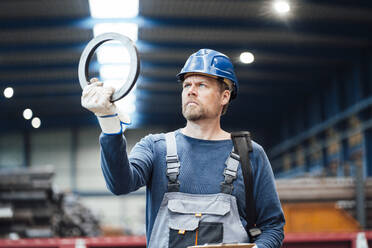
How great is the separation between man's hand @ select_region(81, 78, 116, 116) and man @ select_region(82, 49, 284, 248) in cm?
3

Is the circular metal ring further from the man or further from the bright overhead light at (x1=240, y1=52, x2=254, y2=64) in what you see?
the bright overhead light at (x1=240, y1=52, x2=254, y2=64)

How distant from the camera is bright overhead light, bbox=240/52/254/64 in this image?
49.9 feet

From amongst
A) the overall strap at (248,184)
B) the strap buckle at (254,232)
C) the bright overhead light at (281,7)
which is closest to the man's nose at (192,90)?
the overall strap at (248,184)

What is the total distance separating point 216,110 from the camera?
2.73m

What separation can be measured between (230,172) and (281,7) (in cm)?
941

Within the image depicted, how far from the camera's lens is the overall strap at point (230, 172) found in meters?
2.51

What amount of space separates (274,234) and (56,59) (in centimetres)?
1256

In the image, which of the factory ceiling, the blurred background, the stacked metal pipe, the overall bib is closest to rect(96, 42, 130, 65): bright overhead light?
the blurred background

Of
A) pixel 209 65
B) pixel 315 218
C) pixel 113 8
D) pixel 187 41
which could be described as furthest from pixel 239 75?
pixel 209 65

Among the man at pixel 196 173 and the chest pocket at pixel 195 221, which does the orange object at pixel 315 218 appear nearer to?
the man at pixel 196 173

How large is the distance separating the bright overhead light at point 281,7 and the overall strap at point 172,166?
9130 mm

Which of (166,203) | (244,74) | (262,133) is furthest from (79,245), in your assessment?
(262,133)

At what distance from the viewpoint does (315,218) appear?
762cm

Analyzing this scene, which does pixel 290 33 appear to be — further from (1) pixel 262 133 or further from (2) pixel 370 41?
(1) pixel 262 133
